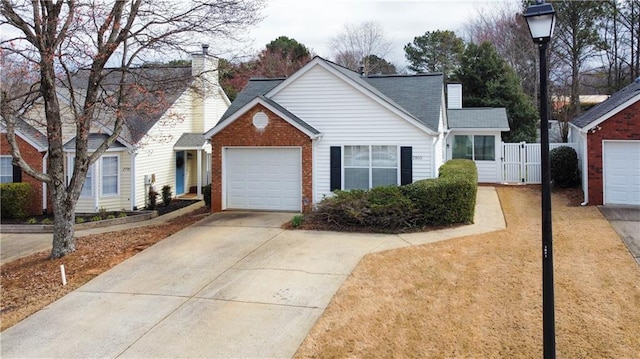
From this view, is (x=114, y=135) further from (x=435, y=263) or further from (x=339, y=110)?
(x=435, y=263)

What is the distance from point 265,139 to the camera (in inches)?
589

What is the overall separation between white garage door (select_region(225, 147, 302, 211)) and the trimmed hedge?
8.99ft

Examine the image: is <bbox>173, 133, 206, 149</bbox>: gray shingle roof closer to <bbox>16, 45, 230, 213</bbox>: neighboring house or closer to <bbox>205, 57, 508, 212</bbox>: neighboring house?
<bbox>16, 45, 230, 213</bbox>: neighboring house

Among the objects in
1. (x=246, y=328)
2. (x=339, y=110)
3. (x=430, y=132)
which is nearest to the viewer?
(x=246, y=328)

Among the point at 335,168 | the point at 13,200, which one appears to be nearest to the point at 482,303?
the point at 335,168

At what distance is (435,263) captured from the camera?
29.9 ft

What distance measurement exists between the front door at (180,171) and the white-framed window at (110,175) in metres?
3.91

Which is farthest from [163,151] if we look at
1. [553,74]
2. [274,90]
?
[553,74]

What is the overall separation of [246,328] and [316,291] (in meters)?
1.64

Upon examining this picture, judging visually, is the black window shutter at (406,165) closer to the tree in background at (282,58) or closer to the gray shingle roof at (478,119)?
the gray shingle roof at (478,119)

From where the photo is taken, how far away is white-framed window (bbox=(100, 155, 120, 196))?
18.1 metres

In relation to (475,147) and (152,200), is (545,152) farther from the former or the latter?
(152,200)

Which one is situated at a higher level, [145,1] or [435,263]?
[145,1]

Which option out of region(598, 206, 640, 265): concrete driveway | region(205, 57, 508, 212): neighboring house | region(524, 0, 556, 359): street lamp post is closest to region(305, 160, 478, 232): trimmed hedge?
region(205, 57, 508, 212): neighboring house
